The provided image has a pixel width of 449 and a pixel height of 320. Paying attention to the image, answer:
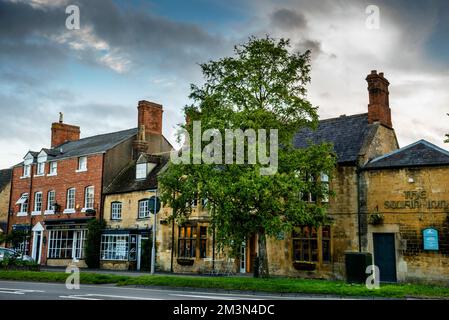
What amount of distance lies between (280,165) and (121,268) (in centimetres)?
1793

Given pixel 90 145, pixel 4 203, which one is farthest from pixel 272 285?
pixel 4 203

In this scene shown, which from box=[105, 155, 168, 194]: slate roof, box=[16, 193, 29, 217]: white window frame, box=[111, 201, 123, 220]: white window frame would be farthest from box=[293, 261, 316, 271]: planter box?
box=[16, 193, 29, 217]: white window frame

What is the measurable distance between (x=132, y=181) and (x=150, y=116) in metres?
6.59

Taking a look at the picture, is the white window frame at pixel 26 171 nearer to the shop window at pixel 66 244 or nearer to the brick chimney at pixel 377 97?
the shop window at pixel 66 244

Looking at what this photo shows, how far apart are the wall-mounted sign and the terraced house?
23.4 metres

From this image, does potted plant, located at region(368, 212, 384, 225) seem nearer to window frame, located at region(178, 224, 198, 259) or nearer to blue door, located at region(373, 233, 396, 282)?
blue door, located at region(373, 233, 396, 282)

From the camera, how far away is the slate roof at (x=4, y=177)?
1887 inches

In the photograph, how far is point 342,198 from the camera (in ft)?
86.4

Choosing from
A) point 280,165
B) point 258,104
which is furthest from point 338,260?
point 258,104

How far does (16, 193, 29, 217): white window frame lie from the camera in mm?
43425

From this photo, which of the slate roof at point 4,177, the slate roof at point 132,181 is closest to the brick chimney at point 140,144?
the slate roof at point 132,181

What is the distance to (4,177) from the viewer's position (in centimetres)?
5034

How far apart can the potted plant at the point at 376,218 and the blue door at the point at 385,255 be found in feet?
2.31

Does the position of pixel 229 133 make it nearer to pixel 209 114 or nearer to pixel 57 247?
pixel 209 114
